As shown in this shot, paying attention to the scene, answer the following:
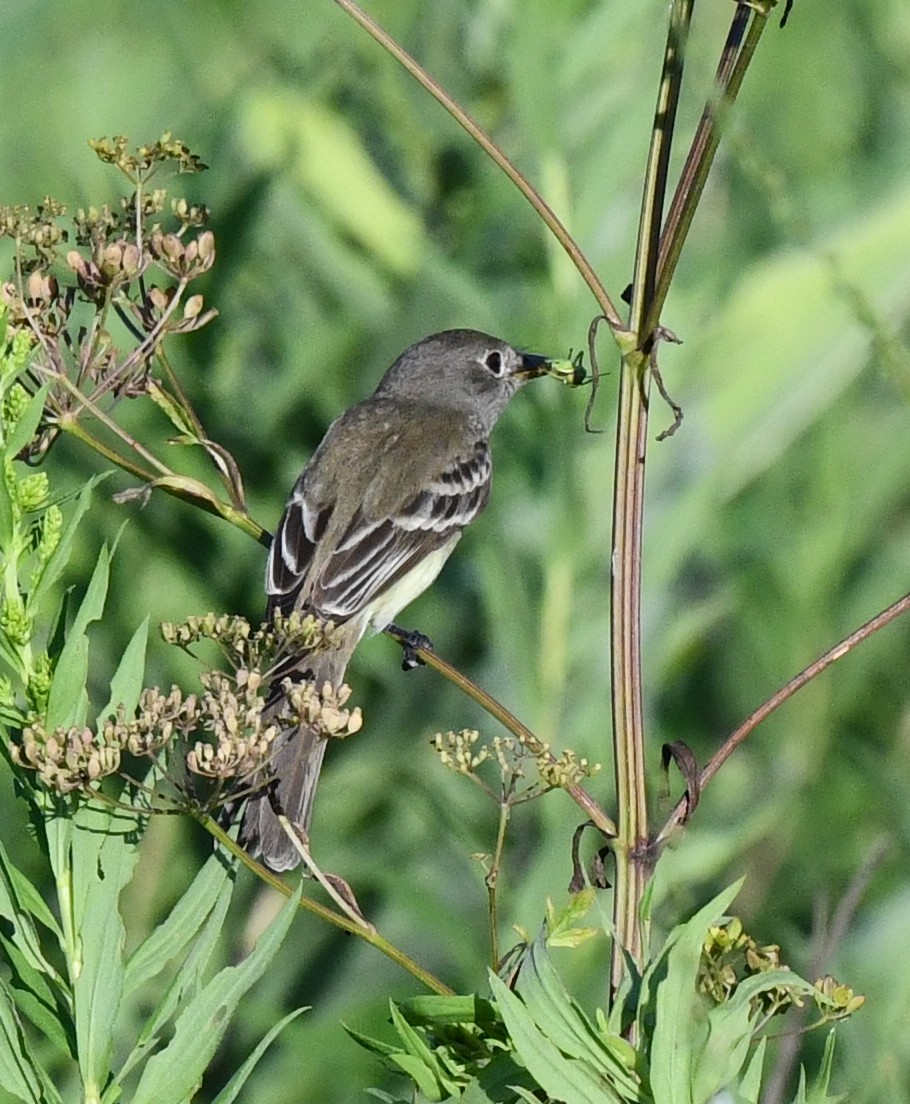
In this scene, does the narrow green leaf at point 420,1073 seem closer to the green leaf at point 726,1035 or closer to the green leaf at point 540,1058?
the green leaf at point 540,1058

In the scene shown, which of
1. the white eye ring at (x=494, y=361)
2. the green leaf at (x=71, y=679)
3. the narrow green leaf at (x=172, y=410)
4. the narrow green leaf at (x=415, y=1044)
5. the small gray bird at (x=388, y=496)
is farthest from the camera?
the white eye ring at (x=494, y=361)

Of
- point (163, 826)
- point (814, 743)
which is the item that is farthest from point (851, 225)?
point (163, 826)

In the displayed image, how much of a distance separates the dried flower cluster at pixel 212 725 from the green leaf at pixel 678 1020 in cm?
47

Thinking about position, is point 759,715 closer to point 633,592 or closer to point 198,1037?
point 633,592

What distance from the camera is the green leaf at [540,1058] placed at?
1764 millimetres

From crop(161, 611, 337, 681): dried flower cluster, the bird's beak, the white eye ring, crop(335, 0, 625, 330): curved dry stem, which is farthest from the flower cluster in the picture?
the white eye ring

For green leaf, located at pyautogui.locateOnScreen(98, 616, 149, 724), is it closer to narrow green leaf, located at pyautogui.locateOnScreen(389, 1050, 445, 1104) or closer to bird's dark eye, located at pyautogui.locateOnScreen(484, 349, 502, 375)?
narrow green leaf, located at pyautogui.locateOnScreen(389, 1050, 445, 1104)

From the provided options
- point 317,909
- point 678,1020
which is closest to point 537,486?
point 317,909

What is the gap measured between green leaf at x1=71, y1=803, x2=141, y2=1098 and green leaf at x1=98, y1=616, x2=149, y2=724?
0.40 feet

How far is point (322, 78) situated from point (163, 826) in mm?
2126

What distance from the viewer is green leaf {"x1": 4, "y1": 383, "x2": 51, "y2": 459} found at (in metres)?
2.01

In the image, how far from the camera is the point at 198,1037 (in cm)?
189

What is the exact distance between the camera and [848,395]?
5.64 meters

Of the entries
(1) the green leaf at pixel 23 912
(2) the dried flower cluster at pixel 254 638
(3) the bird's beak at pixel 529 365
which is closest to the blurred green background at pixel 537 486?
(3) the bird's beak at pixel 529 365
